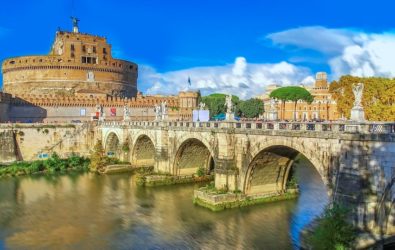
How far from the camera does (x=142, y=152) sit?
46781 mm

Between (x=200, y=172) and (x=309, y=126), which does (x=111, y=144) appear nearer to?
(x=200, y=172)

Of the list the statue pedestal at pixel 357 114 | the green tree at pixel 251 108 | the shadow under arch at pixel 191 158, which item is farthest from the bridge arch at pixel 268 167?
the green tree at pixel 251 108

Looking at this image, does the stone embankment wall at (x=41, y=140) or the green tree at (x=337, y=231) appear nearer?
the green tree at (x=337, y=231)

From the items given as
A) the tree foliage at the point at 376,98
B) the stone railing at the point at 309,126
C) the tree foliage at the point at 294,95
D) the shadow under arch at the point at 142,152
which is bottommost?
the shadow under arch at the point at 142,152

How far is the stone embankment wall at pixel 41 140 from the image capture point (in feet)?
165

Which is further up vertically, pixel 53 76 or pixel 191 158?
pixel 53 76

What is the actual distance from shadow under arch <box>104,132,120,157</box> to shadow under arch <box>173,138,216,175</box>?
18.0 meters

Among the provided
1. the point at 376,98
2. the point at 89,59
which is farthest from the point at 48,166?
the point at 376,98

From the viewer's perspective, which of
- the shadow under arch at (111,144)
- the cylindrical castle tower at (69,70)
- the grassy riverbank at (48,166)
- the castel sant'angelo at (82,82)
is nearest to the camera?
the grassy riverbank at (48,166)

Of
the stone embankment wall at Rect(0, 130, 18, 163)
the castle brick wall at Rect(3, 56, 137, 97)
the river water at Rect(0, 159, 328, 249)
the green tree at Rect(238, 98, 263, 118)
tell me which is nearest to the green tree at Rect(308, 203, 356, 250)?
the river water at Rect(0, 159, 328, 249)

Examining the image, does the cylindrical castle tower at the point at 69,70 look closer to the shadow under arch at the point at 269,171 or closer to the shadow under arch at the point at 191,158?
the shadow under arch at the point at 191,158

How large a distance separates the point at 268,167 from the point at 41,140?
3792 centimetres

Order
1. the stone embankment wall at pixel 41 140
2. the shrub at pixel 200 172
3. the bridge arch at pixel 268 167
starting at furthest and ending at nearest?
the stone embankment wall at pixel 41 140
the shrub at pixel 200 172
the bridge arch at pixel 268 167

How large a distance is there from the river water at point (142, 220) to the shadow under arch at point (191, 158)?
2.35 meters
